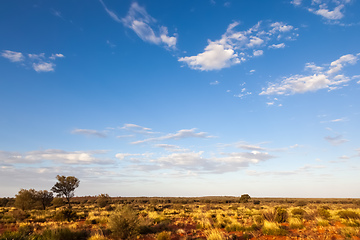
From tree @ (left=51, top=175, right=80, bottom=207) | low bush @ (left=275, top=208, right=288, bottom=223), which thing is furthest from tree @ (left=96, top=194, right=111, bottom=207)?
low bush @ (left=275, top=208, right=288, bottom=223)

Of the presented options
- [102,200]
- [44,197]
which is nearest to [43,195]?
[44,197]

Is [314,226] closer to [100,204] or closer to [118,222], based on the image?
[118,222]

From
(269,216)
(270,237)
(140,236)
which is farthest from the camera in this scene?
(269,216)

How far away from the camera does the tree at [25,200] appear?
32812mm

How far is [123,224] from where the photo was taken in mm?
13680

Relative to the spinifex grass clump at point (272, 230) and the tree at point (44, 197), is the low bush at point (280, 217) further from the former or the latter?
the tree at point (44, 197)

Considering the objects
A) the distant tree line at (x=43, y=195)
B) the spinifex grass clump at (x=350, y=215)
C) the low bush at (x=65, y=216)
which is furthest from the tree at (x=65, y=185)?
the spinifex grass clump at (x=350, y=215)

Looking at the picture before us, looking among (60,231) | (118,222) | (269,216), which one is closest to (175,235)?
(118,222)

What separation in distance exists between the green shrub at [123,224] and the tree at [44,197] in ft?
93.1

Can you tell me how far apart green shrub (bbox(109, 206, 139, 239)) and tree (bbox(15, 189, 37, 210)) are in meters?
26.2

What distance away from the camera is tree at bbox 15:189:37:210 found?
32812mm

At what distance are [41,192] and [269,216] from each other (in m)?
33.9

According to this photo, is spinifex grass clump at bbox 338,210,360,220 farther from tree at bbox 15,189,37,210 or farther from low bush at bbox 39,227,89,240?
tree at bbox 15,189,37,210

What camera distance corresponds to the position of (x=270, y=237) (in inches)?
518
